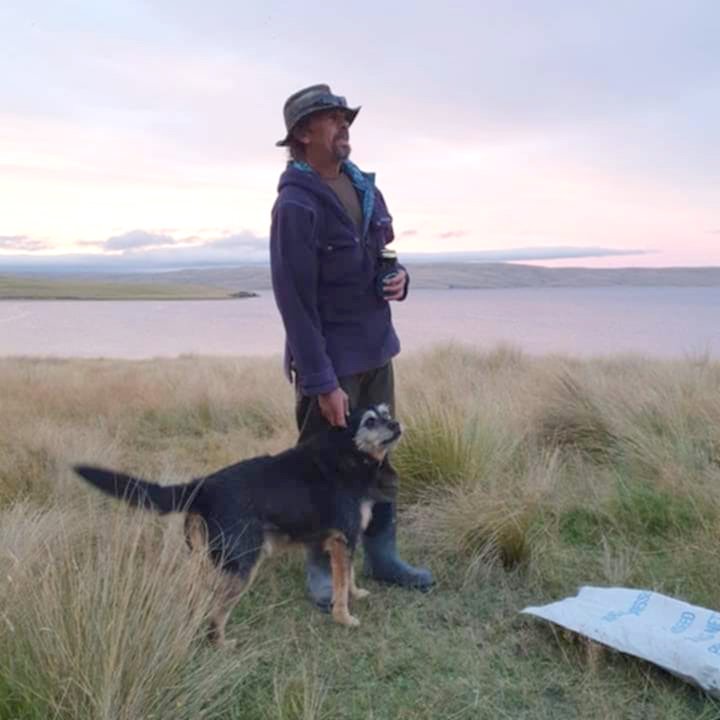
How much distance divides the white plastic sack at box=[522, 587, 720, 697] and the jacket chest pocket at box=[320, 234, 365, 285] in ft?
5.80

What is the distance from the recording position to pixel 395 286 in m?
3.79

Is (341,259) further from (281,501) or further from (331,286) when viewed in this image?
(281,501)

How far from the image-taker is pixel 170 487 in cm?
333

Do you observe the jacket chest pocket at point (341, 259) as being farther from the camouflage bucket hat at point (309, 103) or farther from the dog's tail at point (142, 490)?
the dog's tail at point (142, 490)

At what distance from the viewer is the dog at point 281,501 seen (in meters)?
3.29

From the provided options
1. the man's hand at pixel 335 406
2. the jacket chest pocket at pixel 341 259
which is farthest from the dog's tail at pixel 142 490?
the jacket chest pocket at pixel 341 259

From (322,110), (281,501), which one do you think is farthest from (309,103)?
(281,501)

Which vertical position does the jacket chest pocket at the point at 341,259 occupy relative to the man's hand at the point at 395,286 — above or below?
above

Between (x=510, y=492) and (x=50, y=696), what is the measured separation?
297cm

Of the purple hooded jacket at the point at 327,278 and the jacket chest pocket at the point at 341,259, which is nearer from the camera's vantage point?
the purple hooded jacket at the point at 327,278

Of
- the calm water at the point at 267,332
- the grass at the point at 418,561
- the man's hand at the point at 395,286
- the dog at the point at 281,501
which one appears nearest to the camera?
the grass at the point at 418,561

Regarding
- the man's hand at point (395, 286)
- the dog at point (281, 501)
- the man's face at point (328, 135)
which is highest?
the man's face at point (328, 135)

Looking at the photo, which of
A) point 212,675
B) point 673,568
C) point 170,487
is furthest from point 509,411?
point 212,675

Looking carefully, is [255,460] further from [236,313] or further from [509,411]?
[236,313]
